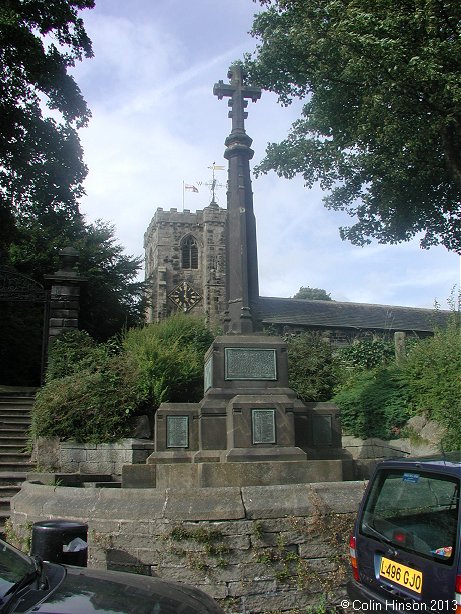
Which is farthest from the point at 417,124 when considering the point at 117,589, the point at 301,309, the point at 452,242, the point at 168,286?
the point at 168,286

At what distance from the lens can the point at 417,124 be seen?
14.2m

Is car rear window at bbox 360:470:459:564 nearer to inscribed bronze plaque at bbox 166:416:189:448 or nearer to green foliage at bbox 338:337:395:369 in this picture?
inscribed bronze plaque at bbox 166:416:189:448

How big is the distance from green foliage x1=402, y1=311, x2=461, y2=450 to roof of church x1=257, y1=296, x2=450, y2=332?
61.1 ft

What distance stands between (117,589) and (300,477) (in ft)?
12.1

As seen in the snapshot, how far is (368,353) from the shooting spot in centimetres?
2100

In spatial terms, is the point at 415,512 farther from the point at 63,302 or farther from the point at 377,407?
the point at 63,302

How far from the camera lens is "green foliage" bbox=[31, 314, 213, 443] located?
10289 millimetres

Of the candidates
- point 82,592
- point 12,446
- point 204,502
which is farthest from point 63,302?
point 82,592

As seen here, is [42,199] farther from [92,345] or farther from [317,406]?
[317,406]

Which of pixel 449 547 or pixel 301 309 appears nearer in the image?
pixel 449 547

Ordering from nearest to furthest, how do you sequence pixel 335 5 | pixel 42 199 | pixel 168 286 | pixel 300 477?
pixel 300 477, pixel 335 5, pixel 42 199, pixel 168 286

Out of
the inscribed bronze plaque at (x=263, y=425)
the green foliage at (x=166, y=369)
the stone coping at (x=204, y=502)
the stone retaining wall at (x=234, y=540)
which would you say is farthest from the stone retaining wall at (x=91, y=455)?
the stone retaining wall at (x=234, y=540)

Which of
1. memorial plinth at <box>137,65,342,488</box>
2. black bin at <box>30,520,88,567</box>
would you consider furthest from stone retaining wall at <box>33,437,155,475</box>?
black bin at <box>30,520,88,567</box>

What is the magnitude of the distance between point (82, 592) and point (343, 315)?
3296 centimetres
